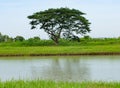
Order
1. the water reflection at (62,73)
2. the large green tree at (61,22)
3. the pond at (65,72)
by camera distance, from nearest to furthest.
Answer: the pond at (65,72) < the water reflection at (62,73) < the large green tree at (61,22)

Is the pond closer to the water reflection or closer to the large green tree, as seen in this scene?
the water reflection

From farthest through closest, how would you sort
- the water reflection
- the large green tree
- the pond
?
1. the large green tree
2. the water reflection
3. the pond

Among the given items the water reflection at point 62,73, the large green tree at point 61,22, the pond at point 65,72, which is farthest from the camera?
the large green tree at point 61,22

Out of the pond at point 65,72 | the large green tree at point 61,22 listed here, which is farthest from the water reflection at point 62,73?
the large green tree at point 61,22

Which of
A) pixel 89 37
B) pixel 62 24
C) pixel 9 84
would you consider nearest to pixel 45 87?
pixel 9 84

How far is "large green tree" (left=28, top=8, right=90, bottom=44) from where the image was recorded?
39594 mm

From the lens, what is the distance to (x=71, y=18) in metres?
40.0

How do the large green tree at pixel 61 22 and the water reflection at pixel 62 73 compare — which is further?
the large green tree at pixel 61 22

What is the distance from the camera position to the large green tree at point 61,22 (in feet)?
130

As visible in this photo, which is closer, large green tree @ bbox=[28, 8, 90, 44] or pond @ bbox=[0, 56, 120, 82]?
pond @ bbox=[0, 56, 120, 82]

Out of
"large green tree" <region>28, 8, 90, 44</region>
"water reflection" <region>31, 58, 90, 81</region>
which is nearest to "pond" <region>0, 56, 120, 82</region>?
"water reflection" <region>31, 58, 90, 81</region>

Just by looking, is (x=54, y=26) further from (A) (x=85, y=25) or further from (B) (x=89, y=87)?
(B) (x=89, y=87)

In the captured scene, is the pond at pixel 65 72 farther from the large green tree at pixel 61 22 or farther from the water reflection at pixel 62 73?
the large green tree at pixel 61 22

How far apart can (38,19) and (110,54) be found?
616 inches
